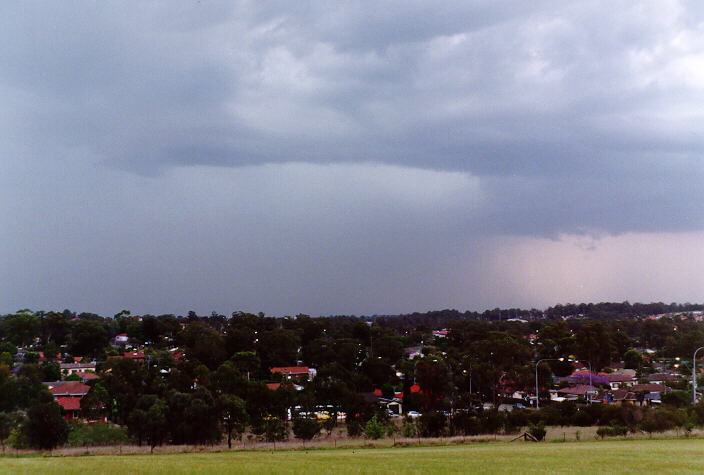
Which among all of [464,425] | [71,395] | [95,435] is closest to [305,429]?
[464,425]

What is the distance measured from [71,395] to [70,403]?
2.80 m

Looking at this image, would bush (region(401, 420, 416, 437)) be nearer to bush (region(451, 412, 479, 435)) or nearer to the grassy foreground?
bush (region(451, 412, 479, 435))

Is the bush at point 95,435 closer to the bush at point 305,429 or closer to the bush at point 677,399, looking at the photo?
the bush at point 305,429

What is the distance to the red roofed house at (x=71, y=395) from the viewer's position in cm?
5227

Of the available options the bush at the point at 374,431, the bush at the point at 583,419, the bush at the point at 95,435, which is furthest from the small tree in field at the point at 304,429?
the bush at the point at 583,419

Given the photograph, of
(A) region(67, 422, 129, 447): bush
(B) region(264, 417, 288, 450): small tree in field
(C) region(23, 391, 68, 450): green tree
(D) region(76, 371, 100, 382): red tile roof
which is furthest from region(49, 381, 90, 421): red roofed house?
(B) region(264, 417, 288, 450): small tree in field

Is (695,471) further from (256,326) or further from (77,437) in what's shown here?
(256,326)

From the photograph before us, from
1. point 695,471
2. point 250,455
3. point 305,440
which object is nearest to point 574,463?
point 695,471

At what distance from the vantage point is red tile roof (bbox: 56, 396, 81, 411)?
5241cm

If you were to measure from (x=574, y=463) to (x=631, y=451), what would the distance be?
6014 millimetres

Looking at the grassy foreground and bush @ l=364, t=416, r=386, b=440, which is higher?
the grassy foreground

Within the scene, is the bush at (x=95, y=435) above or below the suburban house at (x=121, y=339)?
below

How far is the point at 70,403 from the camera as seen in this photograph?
176ft

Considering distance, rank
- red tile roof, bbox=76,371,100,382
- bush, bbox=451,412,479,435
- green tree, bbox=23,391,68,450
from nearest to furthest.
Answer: green tree, bbox=23,391,68,450 → bush, bbox=451,412,479,435 → red tile roof, bbox=76,371,100,382
